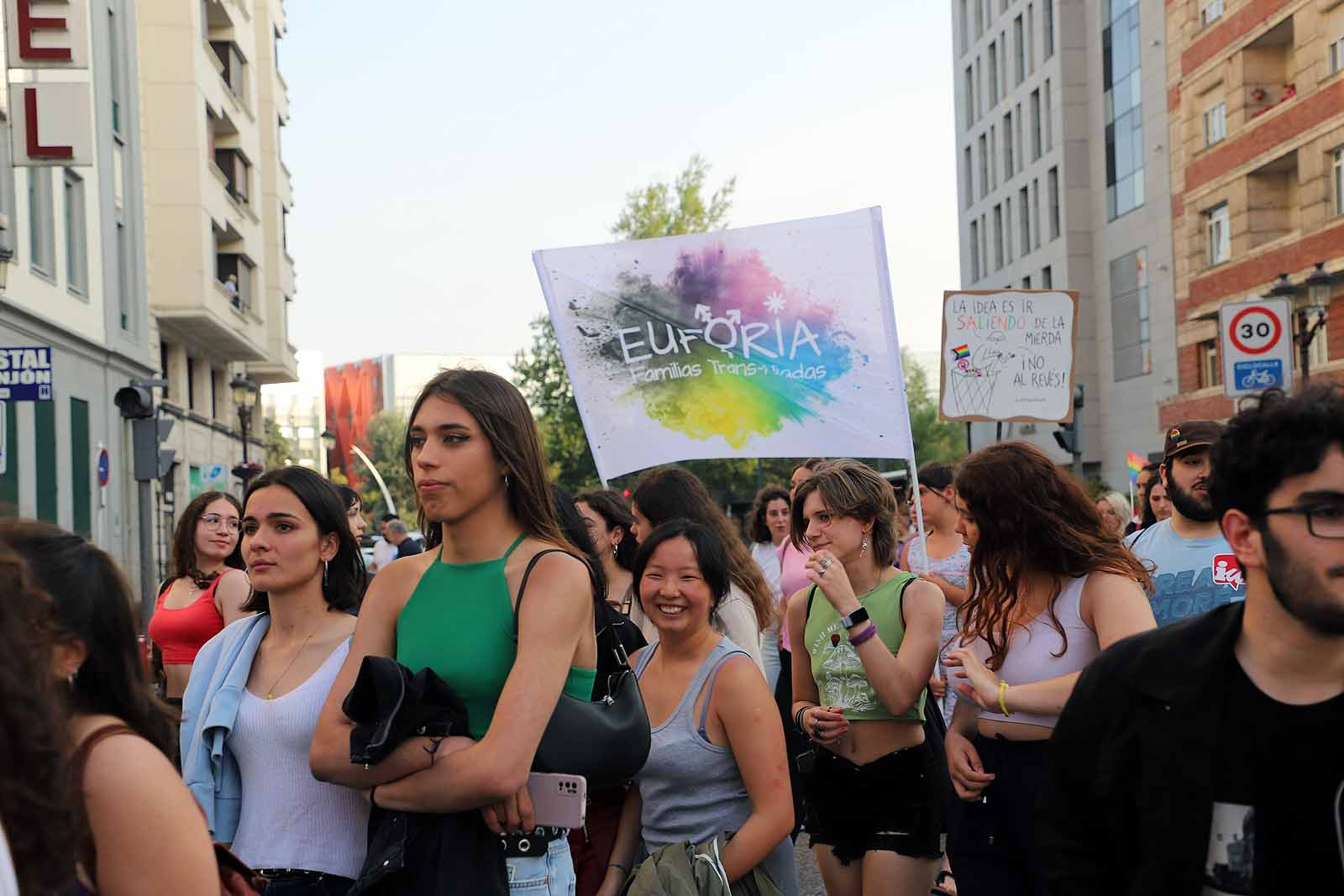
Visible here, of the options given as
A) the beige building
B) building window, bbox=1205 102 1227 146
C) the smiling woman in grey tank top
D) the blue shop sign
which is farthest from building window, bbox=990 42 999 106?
the smiling woman in grey tank top

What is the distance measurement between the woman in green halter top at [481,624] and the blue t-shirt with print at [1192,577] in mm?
2899

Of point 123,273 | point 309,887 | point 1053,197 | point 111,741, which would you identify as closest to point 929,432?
point 1053,197

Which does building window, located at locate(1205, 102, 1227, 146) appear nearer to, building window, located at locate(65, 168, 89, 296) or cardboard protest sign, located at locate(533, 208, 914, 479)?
building window, located at locate(65, 168, 89, 296)

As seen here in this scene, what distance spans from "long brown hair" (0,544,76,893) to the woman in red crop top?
4.28 meters

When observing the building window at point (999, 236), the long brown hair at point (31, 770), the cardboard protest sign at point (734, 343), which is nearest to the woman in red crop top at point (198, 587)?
the cardboard protest sign at point (734, 343)

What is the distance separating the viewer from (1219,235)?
130 ft

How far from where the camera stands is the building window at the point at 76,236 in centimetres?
2656

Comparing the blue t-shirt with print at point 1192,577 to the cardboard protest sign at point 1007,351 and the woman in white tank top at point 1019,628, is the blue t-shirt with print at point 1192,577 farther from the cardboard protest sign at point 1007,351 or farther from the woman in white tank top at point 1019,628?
the cardboard protest sign at point 1007,351

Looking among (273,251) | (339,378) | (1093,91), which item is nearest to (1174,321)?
(1093,91)

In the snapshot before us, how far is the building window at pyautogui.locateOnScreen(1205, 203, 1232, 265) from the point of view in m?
38.8

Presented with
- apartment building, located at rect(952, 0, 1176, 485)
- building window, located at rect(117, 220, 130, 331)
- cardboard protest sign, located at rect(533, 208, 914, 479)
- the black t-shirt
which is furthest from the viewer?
apartment building, located at rect(952, 0, 1176, 485)

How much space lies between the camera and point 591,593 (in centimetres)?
348

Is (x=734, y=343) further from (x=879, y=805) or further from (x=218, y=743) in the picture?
(x=218, y=743)

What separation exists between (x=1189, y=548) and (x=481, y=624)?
3.32m
